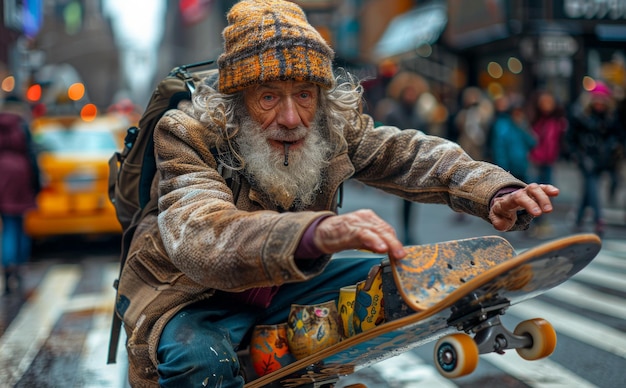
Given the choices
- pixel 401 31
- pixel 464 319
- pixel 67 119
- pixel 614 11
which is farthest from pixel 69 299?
pixel 401 31

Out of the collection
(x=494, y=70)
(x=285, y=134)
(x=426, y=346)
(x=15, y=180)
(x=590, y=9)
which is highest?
(x=590, y=9)

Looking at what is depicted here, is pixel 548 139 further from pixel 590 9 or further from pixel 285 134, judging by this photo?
pixel 590 9

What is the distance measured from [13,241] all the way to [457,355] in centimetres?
655

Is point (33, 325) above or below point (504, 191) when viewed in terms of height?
below

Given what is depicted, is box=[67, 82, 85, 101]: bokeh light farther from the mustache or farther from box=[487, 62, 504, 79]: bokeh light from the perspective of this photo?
the mustache

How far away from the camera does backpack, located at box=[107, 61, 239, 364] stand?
309 centimetres

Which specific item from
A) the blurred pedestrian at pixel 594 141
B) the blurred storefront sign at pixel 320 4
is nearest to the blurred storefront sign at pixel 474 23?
the blurred pedestrian at pixel 594 141

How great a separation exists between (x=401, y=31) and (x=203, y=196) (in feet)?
104

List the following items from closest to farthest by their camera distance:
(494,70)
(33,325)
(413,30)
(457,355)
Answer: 1. (457,355)
2. (33,325)
3. (494,70)
4. (413,30)

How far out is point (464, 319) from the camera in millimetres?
2242

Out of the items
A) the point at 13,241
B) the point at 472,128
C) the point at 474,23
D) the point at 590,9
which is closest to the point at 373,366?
the point at 13,241

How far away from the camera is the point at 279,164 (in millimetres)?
2791

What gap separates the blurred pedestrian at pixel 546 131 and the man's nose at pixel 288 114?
9.70 m

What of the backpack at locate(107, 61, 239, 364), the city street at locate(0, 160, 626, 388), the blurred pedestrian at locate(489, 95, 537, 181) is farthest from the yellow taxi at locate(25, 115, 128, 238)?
the backpack at locate(107, 61, 239, 364)
